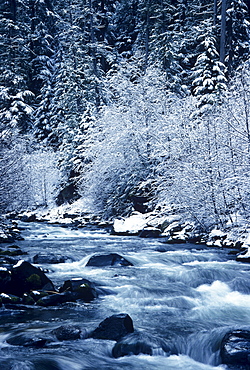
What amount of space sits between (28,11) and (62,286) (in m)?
51.4

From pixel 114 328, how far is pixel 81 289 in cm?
233

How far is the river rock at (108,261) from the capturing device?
10.7 meters

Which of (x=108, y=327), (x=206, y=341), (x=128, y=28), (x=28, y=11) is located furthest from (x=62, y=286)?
(x=28, y=11)

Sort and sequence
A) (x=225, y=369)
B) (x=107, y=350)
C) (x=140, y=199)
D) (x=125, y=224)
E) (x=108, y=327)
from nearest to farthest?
(x=225, y=369), (x=107, y=350), (x=108, y=327), (x=125, y=224), (x=140, y=199)

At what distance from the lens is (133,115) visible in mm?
19969

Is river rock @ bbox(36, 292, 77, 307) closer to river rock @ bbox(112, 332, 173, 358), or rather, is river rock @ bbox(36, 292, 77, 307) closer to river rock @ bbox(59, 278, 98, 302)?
river rock @ bbox(59, 278, 98, 302)

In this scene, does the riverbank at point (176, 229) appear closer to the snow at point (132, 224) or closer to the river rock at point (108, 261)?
the snow at point (132, 224)

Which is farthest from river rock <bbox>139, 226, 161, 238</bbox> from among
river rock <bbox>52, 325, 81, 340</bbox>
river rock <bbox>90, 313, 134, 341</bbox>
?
river rock <bbox>52, 325, 81, 340</bbox>

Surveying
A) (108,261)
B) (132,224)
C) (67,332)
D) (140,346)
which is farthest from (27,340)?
(132,224)

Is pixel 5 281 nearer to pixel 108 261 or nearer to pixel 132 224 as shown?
pixel 108 261

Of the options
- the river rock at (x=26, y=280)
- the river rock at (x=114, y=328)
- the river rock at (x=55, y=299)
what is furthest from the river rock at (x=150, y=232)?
the river rock at (x=114, y=328)

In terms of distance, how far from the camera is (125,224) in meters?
17.0

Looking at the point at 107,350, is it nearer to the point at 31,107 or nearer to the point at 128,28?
the point at 31,107

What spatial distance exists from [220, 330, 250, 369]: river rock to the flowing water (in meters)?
0.17
